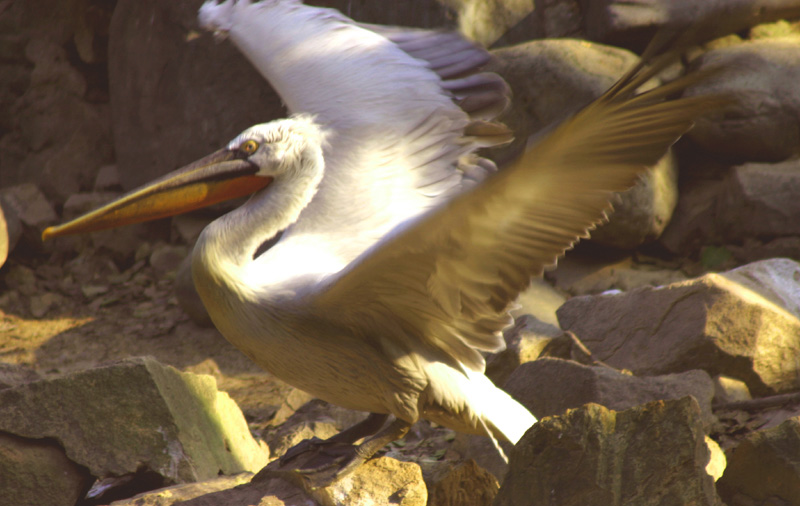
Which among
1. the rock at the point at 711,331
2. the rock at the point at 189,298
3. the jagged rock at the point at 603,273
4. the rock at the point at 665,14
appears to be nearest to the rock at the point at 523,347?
the rock at the point at 711,331

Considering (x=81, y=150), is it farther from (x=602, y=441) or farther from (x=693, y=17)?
(x=602, y=441)

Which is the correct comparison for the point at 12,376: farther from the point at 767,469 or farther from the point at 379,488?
the point at 767,469

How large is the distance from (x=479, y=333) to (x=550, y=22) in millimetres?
4740

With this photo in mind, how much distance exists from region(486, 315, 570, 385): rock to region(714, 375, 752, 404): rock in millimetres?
723

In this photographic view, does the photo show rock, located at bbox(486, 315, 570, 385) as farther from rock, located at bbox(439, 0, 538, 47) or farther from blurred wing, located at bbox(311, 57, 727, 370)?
rock, located at bbox(439, 0, 538, 47)

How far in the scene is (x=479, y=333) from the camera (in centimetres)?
269

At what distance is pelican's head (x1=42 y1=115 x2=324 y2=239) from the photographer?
9.89ft

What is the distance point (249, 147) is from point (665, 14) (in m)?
4.21

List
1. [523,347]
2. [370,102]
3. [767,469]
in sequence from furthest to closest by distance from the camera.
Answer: [523,347] → [370,102] → [767,469]

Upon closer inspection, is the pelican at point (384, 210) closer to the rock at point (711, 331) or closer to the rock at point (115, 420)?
the rock at point (115, 420)

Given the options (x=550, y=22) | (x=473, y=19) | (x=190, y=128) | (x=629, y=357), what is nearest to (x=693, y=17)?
(x=550, y=22)

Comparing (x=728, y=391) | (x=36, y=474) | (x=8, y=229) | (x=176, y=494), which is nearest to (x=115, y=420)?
(x=36, y=474)

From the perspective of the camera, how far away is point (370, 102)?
11.4ft

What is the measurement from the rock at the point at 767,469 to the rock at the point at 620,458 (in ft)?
1.08
